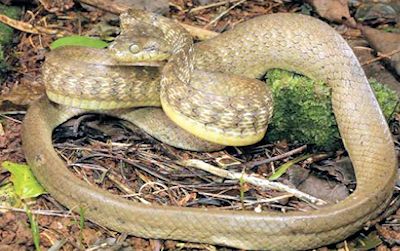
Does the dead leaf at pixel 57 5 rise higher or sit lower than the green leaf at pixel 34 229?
higher

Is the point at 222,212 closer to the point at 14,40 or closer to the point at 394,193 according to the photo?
the point at 394,193

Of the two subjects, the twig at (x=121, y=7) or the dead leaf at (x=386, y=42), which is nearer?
the dead leaf at (x=386, y=42)

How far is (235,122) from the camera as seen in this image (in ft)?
16.9

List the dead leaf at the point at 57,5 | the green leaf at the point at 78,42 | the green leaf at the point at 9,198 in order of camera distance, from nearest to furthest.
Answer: the green leaf at the point at 9,198, the green leaf at the point at 78,42, the dead leaf at the point at 57,5

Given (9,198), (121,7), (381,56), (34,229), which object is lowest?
(9,198)

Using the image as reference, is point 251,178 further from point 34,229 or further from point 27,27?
point 27,27

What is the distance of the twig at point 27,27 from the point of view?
259 inches

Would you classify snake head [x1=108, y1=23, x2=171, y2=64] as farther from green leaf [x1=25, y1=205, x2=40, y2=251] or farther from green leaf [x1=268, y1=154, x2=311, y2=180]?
green leaf [x1=25, y1=205, x2=40, y2=251]

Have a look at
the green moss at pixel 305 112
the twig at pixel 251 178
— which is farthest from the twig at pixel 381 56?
the twig at pixel 251 178

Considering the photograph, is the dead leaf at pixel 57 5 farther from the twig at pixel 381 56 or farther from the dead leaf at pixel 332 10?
the twig at pixel 381 56

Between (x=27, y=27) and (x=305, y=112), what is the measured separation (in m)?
2.81

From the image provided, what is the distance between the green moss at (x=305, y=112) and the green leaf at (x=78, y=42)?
5.42 ft

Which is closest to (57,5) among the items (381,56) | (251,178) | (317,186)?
(251,178)

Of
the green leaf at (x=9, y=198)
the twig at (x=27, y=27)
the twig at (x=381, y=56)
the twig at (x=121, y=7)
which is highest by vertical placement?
the twig at (x=381, y=56)
